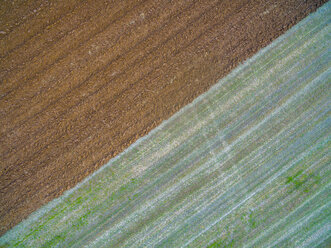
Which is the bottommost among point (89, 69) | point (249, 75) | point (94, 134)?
point (249, 75)

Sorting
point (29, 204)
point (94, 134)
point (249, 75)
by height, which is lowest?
point (249, 75)

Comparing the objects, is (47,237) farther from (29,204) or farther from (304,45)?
(304,45)

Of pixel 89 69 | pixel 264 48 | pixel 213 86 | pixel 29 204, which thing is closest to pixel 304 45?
pixel 264 48

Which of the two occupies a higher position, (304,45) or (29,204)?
(29,204)

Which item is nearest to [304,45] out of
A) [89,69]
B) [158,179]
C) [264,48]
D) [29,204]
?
[264,48]

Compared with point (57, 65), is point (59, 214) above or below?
below

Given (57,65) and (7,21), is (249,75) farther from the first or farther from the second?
(7,21)
